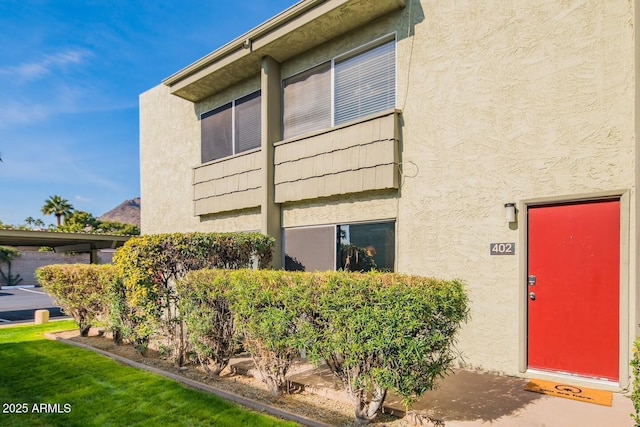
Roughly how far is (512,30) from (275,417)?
5.93 metres

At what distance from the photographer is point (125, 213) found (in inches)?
5039

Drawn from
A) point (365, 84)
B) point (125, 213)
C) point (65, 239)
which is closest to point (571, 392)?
point (365, 84)

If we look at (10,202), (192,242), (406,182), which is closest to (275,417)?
(192,242)

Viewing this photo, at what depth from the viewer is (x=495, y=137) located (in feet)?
17.8

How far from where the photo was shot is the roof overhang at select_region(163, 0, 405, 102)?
261 inches

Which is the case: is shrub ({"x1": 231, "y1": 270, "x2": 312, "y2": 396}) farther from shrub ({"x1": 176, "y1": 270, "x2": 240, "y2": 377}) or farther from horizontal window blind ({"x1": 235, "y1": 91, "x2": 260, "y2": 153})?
horizontal window blind ({"x1": 235, "y1": 91, "x2": 260, "y2": 153})

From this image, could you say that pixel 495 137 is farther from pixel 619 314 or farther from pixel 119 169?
pixel 119 169

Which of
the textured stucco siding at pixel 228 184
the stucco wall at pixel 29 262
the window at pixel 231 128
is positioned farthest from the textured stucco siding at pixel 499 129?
the stucco wall at pixel 29 262

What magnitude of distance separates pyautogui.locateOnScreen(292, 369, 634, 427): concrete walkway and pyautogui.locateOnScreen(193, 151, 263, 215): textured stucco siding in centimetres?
491

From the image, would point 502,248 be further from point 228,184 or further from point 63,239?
point 63,239

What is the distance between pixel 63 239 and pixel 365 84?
13.7 metres

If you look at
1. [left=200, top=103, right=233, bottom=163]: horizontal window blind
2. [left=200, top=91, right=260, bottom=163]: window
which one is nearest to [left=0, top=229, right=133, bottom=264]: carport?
[left=200, top=103, right=233, bottom=163]: horizontal window blind

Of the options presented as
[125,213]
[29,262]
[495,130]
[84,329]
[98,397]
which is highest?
[495,130]

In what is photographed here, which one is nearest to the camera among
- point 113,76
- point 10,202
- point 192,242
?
point 192,242
